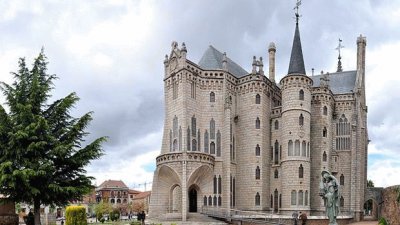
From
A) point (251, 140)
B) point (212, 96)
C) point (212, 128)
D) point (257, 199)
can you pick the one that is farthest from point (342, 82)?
point (212, 128)

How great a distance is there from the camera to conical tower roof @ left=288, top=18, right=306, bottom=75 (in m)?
48.3

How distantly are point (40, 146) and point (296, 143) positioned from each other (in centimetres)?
2818

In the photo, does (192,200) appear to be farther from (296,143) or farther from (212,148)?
(296,143)

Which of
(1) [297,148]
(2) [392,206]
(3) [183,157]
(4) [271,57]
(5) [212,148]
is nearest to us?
(2) [392,206]

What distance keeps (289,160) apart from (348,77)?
16.7 m

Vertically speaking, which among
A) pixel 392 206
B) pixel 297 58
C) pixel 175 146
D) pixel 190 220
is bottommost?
pixel 190 220

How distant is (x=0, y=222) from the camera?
2764cm

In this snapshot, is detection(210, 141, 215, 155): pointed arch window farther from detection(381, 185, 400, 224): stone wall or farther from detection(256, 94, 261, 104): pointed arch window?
detection(381, 185, 400, 224): stone wall

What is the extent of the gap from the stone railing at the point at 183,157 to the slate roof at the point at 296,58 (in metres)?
13.9

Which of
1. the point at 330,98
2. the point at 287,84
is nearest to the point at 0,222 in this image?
the point at 287,84

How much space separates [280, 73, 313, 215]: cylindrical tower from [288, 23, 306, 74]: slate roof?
1.23 metres

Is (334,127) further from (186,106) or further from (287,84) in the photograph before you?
(186,106)

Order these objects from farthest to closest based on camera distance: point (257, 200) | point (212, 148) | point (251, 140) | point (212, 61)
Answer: point (212, 61)
point (251, 140)
point (257, 200)
point (212, 148)

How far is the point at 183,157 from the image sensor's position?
4119 cm
